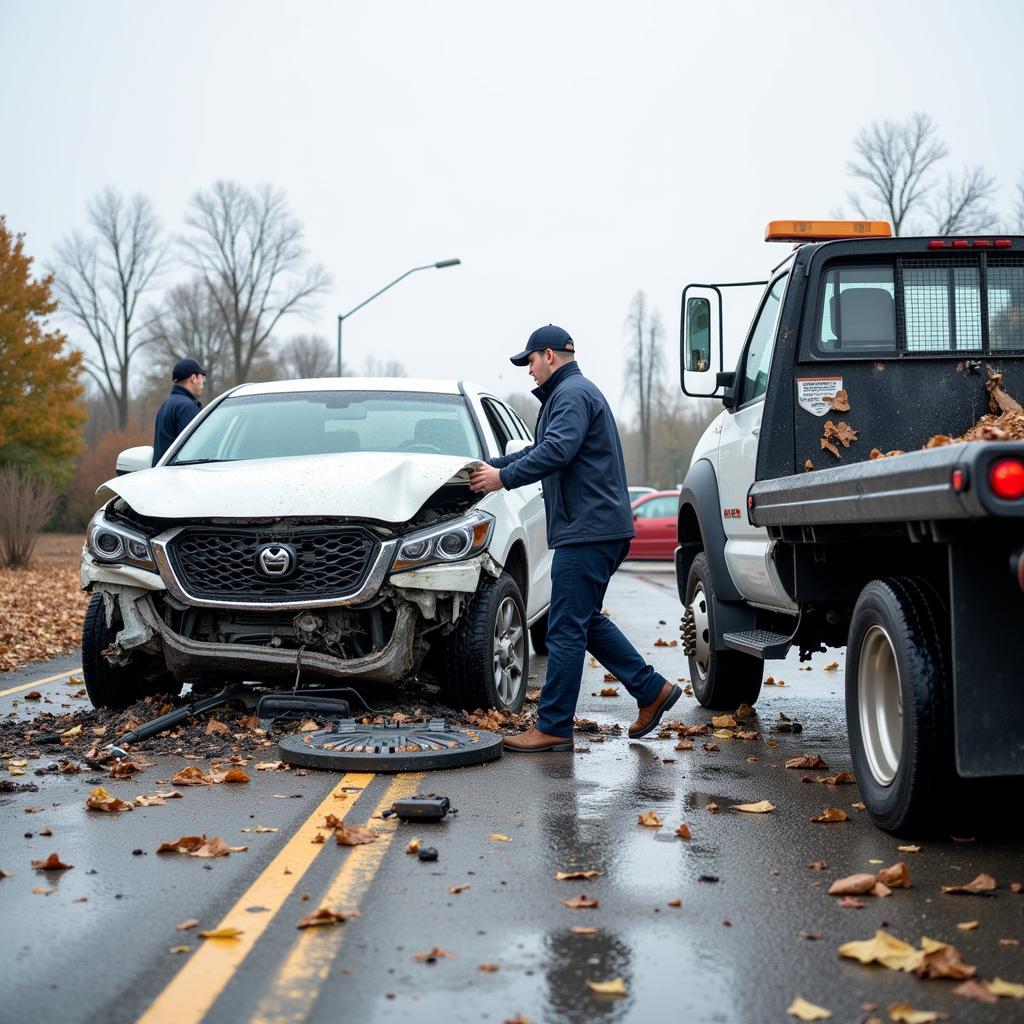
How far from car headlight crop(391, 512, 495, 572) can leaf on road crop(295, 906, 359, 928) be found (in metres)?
3.07

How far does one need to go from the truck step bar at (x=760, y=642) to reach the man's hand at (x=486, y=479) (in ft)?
5.00

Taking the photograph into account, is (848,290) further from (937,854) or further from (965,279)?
(937,854)

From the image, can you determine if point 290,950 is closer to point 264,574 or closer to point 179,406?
point 264,574

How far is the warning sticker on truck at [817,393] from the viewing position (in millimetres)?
6684

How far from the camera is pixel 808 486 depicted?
203 inches

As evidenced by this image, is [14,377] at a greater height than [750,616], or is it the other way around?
[14,377]

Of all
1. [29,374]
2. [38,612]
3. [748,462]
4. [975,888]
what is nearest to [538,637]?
[748,462]

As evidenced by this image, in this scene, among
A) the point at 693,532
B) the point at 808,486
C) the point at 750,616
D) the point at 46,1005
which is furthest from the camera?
the point at 693,532

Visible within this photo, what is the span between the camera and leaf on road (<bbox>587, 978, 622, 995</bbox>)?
3359 millimetres

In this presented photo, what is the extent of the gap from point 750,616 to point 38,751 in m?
3.98

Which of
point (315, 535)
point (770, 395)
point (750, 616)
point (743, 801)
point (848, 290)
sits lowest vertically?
point (743, 801)

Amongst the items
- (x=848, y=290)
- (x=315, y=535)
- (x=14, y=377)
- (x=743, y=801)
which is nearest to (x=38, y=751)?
(x=315, y=535)

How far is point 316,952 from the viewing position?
12.0ft

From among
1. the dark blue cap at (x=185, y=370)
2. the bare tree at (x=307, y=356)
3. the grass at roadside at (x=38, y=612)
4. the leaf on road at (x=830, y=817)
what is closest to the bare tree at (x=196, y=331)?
the bare tree at (x=307, y=356)
